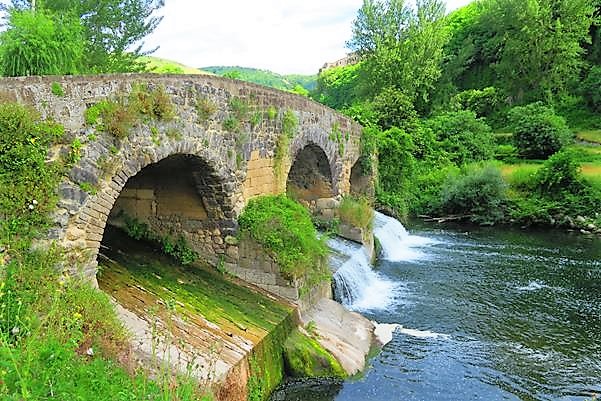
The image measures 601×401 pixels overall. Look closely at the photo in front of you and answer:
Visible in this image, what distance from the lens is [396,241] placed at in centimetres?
1966

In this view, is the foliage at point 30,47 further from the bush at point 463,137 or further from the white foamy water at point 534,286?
the bush at point 463,137

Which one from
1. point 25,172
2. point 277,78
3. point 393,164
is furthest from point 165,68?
point 277,78

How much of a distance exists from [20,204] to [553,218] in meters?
21.6

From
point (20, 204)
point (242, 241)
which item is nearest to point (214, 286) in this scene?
point (242, 241)

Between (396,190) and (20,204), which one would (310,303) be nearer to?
(20,204)

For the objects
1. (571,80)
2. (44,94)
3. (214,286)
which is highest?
(571,80)

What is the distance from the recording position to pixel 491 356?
10078mm

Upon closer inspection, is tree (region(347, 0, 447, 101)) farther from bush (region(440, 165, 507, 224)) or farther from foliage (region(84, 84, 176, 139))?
foliage (region(84, 84, 176, 139))

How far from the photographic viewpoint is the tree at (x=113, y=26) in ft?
70.2

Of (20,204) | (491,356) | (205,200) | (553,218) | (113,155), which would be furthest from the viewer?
(553,218)

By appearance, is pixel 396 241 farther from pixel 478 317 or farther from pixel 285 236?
pixel 285 236

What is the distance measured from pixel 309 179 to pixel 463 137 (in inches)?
635

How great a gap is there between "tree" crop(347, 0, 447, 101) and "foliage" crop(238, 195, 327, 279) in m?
27.5

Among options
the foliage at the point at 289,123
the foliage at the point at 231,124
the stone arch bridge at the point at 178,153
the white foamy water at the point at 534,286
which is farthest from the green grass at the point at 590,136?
the foliage at the point at 231,124
